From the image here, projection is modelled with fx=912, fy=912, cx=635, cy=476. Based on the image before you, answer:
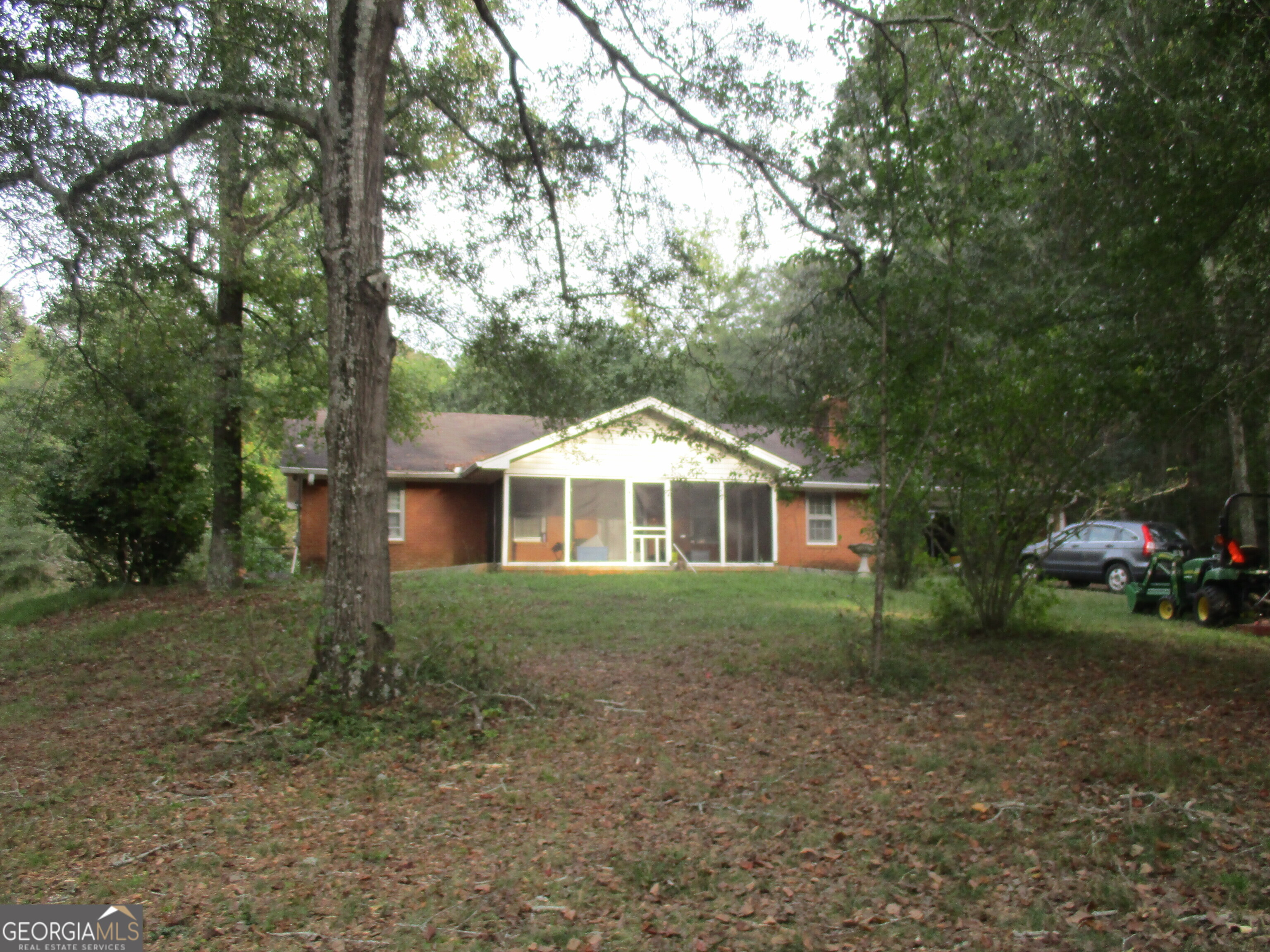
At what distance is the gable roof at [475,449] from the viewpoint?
17562 mm

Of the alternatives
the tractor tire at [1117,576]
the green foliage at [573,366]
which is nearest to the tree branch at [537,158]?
the green foliage at [573,366]

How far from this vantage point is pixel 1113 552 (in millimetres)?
18438

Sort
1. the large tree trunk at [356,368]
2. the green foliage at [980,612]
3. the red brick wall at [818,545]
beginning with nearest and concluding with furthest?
the large tree trunk at [356,368] → the green foliage at [980,612] → the red brick wall at [818,545]

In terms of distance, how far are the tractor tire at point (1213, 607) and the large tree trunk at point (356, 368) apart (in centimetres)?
1023

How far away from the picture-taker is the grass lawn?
3818 mm

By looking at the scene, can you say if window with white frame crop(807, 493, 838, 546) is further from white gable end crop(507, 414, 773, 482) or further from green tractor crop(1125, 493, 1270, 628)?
green tractor crop(1125, 493, 1270, 628)

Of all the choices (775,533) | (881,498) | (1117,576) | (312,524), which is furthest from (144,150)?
(1117,576)

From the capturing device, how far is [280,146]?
38.0 feet

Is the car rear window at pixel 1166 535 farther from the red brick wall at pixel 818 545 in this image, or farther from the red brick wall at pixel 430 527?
the red brick wall at pixel 430 527

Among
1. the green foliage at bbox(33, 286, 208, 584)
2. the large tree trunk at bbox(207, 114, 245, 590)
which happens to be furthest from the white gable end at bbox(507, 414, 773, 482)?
the green foliage at bbox(33, 286, 208, 584)

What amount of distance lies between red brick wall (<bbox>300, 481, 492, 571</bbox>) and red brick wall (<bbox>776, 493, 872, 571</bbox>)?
278 inches

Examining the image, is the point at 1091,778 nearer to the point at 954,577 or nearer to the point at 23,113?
the point at 954,577

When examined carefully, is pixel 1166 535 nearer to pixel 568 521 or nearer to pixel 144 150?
pixel 568 521

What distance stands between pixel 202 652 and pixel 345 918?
716cm
